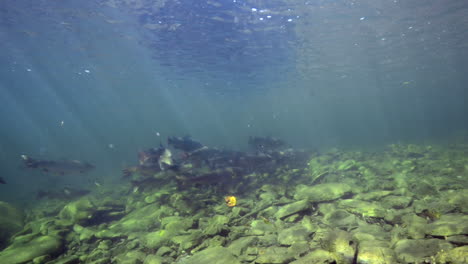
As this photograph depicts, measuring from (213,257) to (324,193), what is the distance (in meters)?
3.95

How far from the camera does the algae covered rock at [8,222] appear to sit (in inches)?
279

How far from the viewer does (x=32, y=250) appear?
5285mm

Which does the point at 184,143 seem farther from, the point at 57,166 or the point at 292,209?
the point at 292,209

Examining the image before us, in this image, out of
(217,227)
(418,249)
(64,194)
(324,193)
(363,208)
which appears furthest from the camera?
(64,194)

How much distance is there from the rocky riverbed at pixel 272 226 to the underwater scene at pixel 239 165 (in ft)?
0.13

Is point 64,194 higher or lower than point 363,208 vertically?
lower

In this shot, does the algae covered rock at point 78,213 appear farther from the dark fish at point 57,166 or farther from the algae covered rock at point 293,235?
the algae covered rock at point 293,235

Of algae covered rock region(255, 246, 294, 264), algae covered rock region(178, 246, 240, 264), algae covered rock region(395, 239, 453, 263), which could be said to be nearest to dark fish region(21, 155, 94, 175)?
algae covered rock region(178, 246, 240, 264)

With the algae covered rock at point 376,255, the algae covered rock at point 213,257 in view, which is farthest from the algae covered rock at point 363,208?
the algae covered rock at point 213,257

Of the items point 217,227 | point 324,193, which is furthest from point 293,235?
point 324,193

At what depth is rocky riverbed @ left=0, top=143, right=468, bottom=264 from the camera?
363 centimetres

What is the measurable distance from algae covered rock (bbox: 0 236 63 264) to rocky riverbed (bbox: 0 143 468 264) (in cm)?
2

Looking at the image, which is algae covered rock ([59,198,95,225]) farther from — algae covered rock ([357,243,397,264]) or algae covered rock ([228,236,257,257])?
algae covered rock ([357,243,397,264])

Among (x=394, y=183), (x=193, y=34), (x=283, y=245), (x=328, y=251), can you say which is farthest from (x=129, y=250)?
A: (x=193, y=34)
